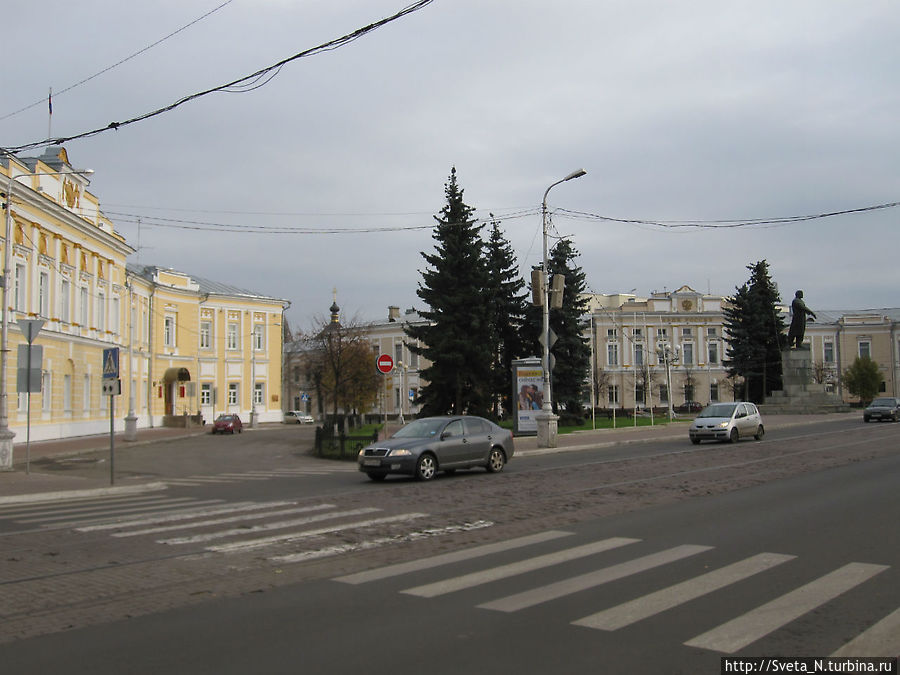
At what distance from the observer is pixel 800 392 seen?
183 feet

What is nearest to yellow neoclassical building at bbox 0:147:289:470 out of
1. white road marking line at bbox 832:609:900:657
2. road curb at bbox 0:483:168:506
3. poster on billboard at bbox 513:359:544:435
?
road curb at bbox 0:483:168:506

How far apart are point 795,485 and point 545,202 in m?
17.3

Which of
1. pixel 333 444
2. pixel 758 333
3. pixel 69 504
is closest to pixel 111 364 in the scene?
pixel 69 504

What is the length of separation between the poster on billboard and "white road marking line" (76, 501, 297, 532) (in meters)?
20.5

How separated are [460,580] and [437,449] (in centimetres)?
1044

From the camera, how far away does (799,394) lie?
55656 millimetres

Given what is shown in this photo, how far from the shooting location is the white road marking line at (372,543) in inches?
368

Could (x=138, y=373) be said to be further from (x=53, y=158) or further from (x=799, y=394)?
(x=799, y=394)

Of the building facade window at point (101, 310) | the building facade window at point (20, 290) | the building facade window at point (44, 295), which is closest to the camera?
the building facade window at point (20, 290)

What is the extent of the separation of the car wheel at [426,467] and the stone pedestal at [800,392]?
4375 centimetres

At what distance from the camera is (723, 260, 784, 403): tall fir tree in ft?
226

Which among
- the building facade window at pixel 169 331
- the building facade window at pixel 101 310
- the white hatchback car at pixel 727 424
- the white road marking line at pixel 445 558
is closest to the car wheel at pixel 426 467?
the white road marking line at pixel 445 558

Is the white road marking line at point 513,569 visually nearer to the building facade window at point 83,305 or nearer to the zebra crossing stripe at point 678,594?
the zebra crossing stripe at point 678,594

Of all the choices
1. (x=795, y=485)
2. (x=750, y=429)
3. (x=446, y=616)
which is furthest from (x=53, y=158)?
(x=446, y=616)
